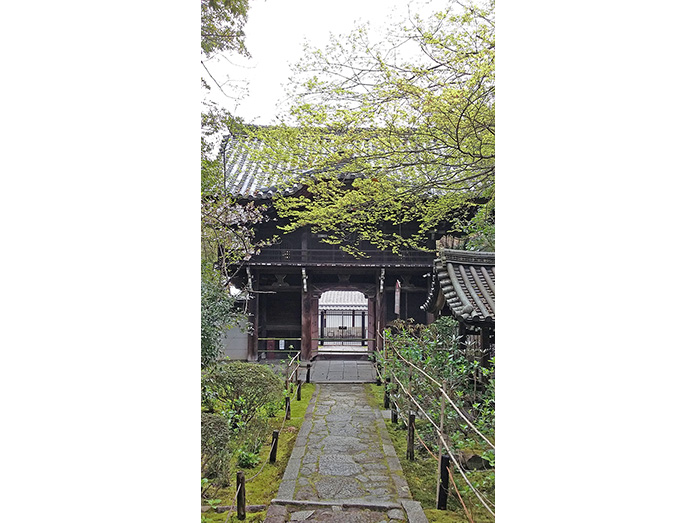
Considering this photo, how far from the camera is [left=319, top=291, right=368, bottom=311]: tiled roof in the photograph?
1172cm

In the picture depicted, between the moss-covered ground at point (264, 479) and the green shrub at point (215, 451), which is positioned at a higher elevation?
the green shrub at point (215, 451)

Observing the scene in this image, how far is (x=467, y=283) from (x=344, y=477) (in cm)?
162

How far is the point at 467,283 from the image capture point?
10.5 feet

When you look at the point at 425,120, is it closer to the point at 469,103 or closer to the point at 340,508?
the point at 469,103

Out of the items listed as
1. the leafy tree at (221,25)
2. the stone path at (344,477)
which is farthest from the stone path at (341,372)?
the leafy tree at (221,25)

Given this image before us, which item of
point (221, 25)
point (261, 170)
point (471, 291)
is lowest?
point (471, 291)

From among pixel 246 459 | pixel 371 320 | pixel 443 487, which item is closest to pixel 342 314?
pixel 371 320

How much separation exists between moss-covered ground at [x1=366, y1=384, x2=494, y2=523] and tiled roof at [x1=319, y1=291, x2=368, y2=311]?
8.32m

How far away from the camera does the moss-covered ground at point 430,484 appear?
1945 millimetres

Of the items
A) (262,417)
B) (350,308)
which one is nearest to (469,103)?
(262,417)

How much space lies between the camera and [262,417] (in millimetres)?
3039

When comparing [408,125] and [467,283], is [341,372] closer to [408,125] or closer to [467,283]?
[467,283]

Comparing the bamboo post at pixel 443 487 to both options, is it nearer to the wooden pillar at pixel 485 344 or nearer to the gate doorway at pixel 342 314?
the wooden pillar at pixel 485 344
